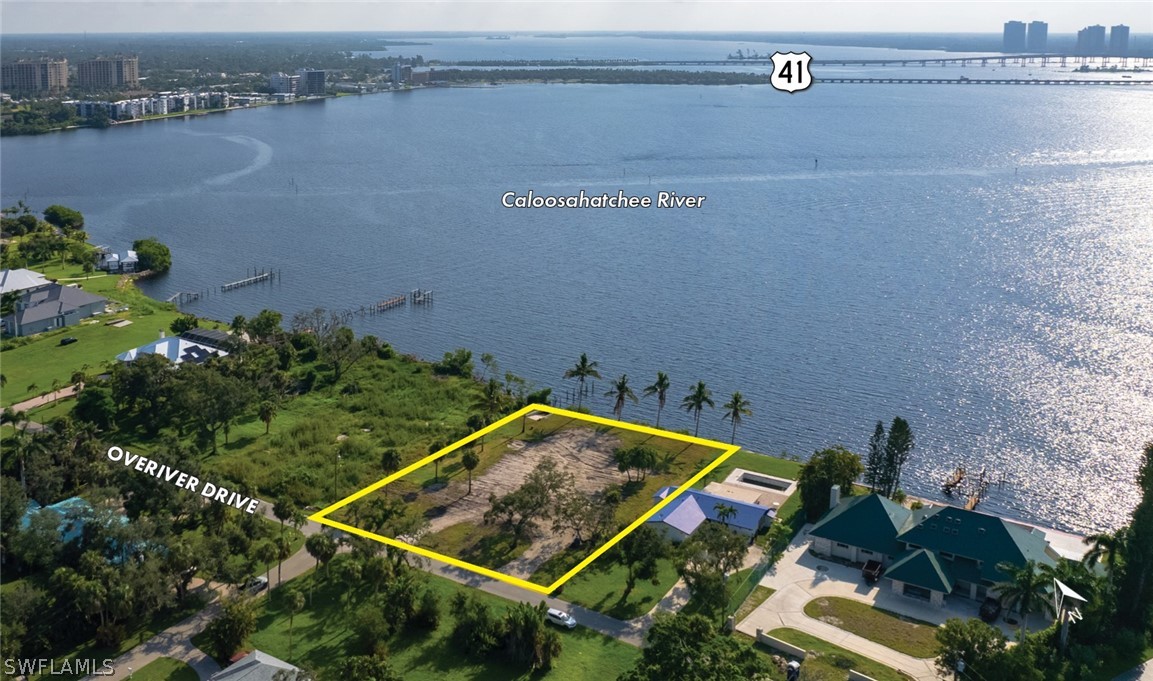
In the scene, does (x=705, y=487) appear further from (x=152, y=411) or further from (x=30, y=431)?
(x=30, y=431)

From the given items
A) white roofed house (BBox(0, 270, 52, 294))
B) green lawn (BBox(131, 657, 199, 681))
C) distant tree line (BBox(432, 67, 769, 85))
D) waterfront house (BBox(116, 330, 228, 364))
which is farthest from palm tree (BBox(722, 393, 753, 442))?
distant tree line (BBox(432, 67, 769, 85))

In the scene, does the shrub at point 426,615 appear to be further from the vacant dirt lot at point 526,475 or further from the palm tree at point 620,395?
the palm tree at point 620,395

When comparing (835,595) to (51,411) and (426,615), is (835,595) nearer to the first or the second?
(426,615)

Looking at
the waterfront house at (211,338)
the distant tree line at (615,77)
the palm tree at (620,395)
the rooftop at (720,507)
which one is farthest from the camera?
the distant tree line at (615,77)

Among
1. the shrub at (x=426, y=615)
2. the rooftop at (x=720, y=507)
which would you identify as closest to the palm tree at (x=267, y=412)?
the shrub at (x=426, y=615)

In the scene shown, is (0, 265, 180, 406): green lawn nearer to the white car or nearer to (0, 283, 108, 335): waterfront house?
(0, 283, 108, 335): waterfront house

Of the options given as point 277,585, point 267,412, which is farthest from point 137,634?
point 267,412
